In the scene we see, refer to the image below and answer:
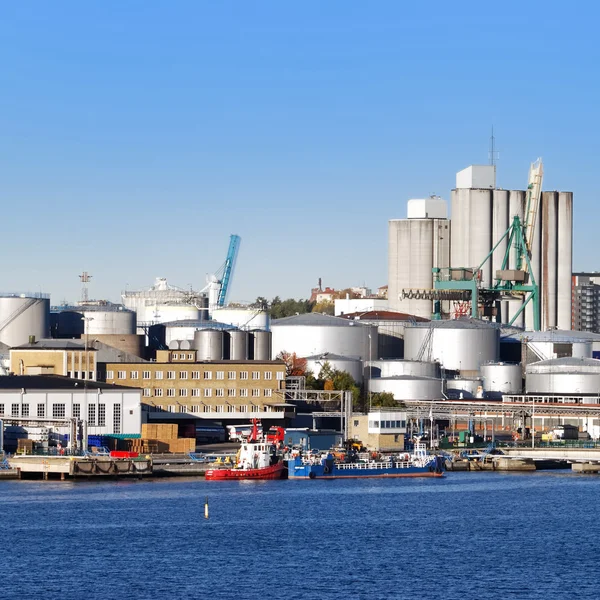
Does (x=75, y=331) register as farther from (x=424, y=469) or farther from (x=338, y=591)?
(x=338, y=591)

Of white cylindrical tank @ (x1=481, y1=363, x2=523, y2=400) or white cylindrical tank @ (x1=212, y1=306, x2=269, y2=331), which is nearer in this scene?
white cylindrical tank @ (x1=481, y1=363, x2=523, y2=400)

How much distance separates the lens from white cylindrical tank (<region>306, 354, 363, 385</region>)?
141625 mm

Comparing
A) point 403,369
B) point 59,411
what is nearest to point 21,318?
point 403,369

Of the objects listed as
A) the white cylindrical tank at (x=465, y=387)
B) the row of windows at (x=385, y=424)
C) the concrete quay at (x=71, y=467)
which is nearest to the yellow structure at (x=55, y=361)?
the row of windows at (x=385, y=424)

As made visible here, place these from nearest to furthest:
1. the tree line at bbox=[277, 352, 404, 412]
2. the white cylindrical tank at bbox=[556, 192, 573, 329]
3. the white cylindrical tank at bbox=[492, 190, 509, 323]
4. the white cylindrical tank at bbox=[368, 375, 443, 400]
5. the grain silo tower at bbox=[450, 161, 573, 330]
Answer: the tree line at bbox=[277, 352, 404, 412] < the white cylindrical tank at bbox=[368, 375, 443, 400] < the grain silo tower at bbox=[450, 161, 573, 330] < the white cylindrical tank at bbox=[492, 190, 509, 323] < the white cylindrical tank at bbox=[556, 192, 573, 329]

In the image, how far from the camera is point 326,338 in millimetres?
153125

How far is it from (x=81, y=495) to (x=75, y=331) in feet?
257

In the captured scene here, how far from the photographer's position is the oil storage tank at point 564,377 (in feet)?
462

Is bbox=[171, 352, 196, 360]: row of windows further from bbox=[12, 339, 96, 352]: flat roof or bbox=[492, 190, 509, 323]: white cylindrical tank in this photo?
bbox=[492, 190, 509, 323]: white cylindrical tank

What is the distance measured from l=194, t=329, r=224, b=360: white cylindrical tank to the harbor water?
179 feet

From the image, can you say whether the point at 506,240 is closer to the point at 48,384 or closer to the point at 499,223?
the point at 499,223

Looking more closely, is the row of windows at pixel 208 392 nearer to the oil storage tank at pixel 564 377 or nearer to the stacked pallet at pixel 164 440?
the stacked pallet at pixel 164 440

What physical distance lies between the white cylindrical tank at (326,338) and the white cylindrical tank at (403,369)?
4936 millimetres

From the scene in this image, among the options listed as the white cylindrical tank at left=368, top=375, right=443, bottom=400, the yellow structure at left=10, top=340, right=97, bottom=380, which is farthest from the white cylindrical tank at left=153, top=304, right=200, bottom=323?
the yellow structure at left=10, top=340, right=97, bottom=380
